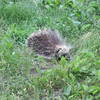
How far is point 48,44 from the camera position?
17.4 ft

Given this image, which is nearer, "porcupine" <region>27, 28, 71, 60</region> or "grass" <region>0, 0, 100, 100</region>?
"grass" <region>0, 0, 100, 100</region>

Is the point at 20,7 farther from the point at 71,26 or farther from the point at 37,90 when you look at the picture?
the point at 37,90

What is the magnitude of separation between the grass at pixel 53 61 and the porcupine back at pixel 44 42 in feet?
0.58

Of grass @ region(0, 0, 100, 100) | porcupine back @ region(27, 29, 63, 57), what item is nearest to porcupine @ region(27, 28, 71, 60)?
porcupine back @ region(27, 29, 63, 57)

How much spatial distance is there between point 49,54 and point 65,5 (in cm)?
188

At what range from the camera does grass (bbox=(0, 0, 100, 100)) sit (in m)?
4.02

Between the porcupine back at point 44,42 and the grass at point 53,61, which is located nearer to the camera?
the grass at point 53,61

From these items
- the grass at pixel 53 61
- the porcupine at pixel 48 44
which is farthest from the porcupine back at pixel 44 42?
the grass at pixel 53 61

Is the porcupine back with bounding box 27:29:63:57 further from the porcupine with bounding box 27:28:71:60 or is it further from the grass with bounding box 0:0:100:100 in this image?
the grass with bounding box 0:0:100:100

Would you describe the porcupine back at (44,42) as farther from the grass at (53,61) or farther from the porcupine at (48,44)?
the grass at (53,61)

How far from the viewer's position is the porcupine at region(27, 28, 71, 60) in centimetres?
512

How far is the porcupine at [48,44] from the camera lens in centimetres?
512

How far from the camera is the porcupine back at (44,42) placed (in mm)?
5199

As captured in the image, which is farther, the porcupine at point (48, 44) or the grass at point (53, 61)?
the porcupine at point (48, 44)
